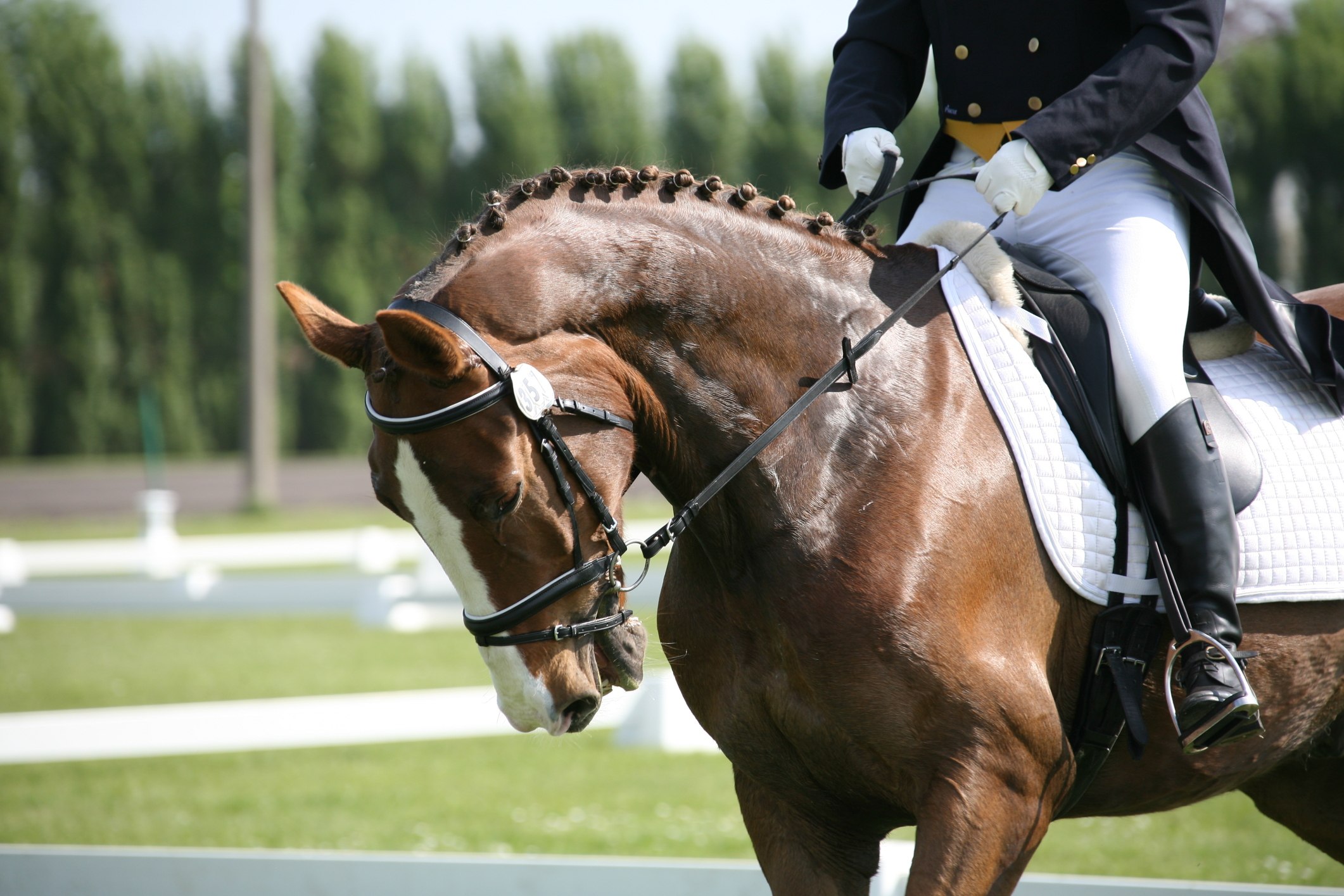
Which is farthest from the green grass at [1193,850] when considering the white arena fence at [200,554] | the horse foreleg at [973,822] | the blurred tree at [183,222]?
the blurred tree at [183,222]

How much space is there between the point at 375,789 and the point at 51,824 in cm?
162

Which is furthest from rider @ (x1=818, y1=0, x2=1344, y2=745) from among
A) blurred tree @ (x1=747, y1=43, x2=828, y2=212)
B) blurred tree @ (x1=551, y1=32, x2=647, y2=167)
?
blurred tree @ (x1=551, y1=32, x2=647, y2=167)

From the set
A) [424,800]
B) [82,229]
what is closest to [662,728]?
[424,800]

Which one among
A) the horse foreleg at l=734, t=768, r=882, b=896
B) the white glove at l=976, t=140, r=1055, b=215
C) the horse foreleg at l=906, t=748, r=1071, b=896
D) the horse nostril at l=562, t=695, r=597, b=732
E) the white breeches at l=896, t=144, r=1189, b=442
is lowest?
the horse foreleg at l=734, t=768, r=882, b=896

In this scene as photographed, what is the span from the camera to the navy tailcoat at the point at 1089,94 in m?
2.46

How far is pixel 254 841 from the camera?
581cm

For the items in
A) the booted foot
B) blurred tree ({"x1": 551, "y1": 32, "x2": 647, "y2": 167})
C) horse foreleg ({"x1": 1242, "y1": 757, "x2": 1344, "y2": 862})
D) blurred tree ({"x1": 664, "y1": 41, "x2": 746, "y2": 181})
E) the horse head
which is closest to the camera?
the horse head

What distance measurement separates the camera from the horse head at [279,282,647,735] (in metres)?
2.06

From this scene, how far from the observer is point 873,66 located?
9.75 feet

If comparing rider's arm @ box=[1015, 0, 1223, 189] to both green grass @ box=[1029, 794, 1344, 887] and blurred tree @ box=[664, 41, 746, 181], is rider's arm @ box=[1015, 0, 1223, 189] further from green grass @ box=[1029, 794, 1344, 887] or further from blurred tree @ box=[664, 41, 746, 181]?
blurred tree @ box=[664, 41, 746, 181]

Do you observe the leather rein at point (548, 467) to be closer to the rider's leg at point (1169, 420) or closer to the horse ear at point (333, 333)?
the horse ear at point (333, 333)

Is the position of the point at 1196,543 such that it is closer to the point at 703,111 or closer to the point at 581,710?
the point at 581,710

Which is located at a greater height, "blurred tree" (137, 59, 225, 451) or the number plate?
the number plate

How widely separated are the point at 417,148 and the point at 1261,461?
27.5 m
